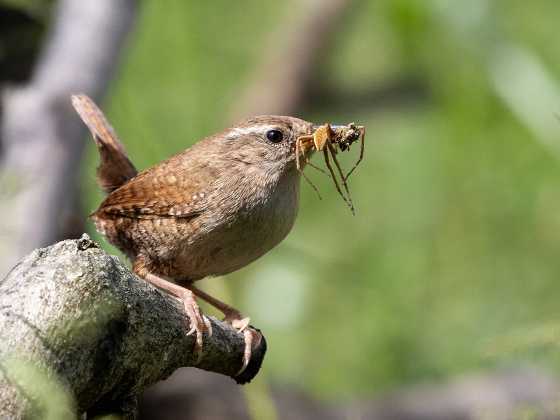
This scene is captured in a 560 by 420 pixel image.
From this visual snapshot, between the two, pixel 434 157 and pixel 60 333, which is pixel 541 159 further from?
pixel 60 333

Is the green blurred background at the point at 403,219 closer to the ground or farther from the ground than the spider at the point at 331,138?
closer to the ground

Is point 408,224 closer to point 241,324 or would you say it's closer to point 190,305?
point 241,324

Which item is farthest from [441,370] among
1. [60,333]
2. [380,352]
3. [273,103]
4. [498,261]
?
[60,333]

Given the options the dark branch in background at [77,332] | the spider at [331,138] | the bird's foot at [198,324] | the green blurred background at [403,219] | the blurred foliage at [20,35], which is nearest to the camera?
the dark branch in background at [77,332]

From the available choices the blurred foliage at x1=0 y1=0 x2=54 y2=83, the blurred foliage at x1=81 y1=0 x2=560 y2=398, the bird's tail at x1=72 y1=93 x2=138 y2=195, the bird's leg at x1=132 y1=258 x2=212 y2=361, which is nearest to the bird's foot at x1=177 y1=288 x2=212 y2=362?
the bird's leg at x1=132 y1=258 x2=212 y2=361

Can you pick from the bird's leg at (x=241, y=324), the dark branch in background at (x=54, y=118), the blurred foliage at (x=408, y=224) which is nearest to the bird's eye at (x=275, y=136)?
the bird's leg at (x=241, y=324)

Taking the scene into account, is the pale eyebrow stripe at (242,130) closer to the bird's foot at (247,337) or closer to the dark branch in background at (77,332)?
the bird's foot at (247,337)

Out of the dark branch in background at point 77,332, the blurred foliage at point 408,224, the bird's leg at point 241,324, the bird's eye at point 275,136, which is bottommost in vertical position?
the blurred foliage at point 408,224
